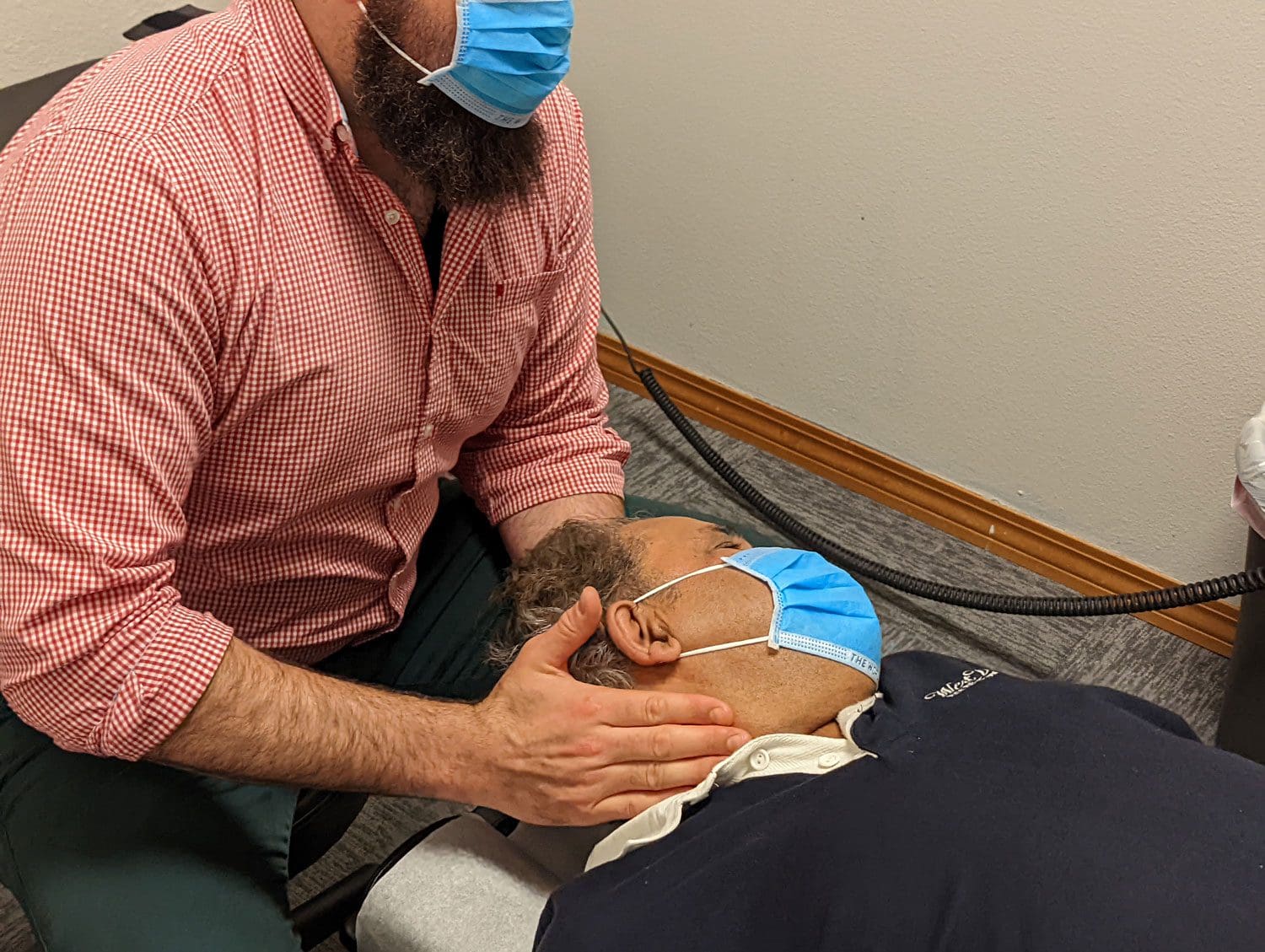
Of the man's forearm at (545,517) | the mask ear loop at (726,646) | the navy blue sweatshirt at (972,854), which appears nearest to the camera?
the navy blue sweatshirt at (972,854)

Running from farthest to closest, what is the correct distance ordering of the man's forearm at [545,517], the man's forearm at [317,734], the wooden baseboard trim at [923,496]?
the wooden baseboard trim at [923,496], the man's forearm at [545,517], the man's forearm at [317,734]

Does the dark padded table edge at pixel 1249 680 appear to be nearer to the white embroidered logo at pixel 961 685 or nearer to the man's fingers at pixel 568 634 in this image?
the white embroidered logo at pixel 961 685

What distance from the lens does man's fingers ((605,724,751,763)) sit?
1047 millimetres

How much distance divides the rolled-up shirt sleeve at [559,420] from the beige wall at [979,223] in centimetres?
77

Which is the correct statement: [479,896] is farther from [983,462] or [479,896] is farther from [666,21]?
[666,21]

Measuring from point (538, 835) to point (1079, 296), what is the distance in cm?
131

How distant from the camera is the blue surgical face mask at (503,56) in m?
1.04

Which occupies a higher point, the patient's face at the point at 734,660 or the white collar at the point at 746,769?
the patient's face at the point at 734,660

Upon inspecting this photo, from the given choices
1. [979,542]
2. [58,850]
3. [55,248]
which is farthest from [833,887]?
[979,542]

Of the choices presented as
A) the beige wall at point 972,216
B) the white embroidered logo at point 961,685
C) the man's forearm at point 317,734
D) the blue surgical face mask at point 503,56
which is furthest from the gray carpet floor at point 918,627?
the blue surgical face mask at point 503,56

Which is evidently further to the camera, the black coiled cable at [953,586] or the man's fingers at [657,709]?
the black coiled cable at [953,586]

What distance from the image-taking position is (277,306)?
42.2 inches

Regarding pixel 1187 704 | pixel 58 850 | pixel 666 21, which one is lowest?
pixel 1187 704

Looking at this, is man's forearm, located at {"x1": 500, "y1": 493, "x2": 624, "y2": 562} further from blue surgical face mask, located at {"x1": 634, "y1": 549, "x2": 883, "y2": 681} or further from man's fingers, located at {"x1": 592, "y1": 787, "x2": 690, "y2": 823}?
man's fingers, located at {"x1": 592, "y1": 787, "x2": 690, "y2": 823}
